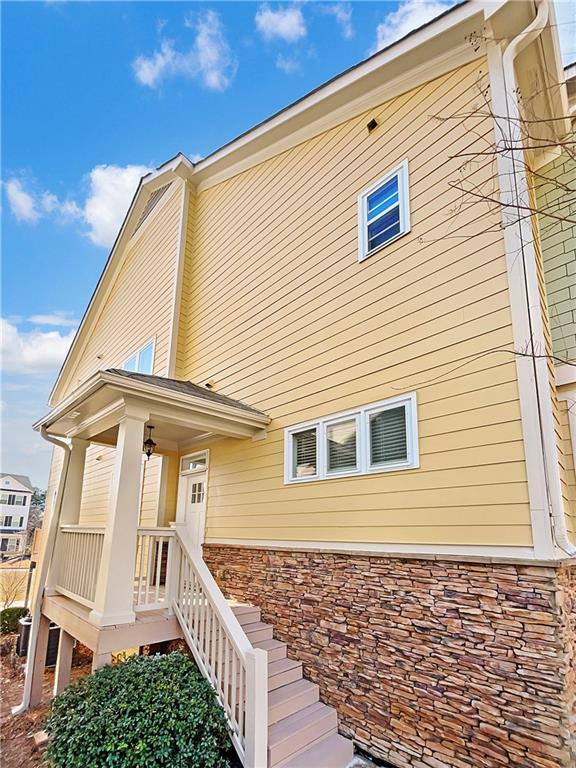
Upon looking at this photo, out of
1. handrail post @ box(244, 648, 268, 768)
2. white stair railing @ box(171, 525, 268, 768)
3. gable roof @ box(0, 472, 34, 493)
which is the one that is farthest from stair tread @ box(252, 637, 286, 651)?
gable roof @ box(0, 472, 34, 493)

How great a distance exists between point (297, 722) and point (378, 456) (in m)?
2.95

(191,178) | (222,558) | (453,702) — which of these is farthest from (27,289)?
(453,702)

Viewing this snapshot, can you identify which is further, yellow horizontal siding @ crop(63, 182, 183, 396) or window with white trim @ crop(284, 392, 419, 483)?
yellow horizontal siding @ crop(63, 182, 183, 396)

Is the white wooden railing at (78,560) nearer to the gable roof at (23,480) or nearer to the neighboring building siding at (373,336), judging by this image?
the neighboring building siding at (373,336)

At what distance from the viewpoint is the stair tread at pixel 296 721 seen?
414 cm

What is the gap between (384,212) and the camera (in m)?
5.60

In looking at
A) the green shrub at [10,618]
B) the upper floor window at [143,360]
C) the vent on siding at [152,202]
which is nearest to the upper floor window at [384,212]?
the upper floor window at [143,360]

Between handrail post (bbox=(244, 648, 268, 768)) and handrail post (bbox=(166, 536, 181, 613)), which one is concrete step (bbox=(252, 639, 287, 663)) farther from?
handrail post (bbox=(244, 648, 268, 768))

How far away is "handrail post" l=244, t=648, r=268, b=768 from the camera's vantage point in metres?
3.75

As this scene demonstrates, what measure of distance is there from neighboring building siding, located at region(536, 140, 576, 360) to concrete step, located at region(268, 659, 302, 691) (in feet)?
16.0

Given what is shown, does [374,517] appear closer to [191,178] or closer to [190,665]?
[190,665]

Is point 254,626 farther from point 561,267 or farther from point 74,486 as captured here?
point 561,267

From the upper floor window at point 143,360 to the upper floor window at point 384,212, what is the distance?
6.10 meters

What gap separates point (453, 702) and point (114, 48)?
12.4 metres
